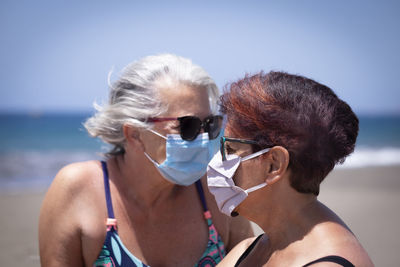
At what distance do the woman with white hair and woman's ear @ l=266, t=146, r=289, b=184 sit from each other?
3.90 ft

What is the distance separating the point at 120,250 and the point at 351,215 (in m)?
7.97

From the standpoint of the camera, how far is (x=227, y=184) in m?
1.97

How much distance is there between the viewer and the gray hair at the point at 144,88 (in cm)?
292

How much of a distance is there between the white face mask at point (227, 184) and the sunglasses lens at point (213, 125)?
0.92 m

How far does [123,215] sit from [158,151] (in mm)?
515

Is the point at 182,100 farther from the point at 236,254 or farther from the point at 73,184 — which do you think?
the point at 236,254

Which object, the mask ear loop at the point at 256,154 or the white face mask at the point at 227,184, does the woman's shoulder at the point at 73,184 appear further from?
the mask ear loop at the point at 256,154

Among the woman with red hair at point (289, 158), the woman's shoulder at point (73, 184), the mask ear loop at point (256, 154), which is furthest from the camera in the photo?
the woman's shoulder at point (73, 184)

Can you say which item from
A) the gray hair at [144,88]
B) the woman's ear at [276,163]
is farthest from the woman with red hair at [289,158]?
the gray hair at [144,88]

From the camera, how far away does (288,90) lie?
1703mm

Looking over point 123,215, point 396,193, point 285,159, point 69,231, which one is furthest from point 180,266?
point 396,193

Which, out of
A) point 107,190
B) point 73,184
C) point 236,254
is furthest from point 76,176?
point 236,254

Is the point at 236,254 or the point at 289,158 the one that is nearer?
the point at 289,158

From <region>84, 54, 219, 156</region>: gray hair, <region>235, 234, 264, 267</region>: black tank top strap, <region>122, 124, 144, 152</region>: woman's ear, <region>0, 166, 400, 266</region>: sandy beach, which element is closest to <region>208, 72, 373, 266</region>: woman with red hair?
<region>235, 234, 264, 267</region>: black tank top strap
